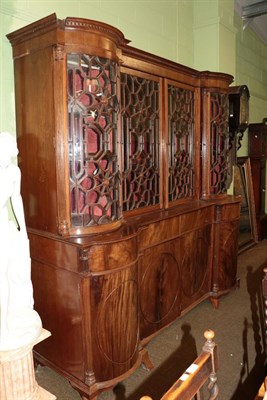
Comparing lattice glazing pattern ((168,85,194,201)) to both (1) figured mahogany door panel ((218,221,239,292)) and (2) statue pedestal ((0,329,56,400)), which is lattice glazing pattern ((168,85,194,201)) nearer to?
(1) figured mahogany door panel ((218,221,239,292))

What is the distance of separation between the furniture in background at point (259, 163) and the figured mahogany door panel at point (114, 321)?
12.6 feet

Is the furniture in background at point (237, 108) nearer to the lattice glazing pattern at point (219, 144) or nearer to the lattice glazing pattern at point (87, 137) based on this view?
the lattice glazing pattern at point (219, 144)

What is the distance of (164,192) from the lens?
2.88 metres

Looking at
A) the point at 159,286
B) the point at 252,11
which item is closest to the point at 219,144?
the point at 159,286

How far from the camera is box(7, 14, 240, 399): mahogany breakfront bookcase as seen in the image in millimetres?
1941

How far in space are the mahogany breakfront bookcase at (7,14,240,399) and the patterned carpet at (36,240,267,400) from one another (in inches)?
5.3

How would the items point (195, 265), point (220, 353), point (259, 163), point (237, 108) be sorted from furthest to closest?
point (259, 163)
point (237, 108)
point (195, 265)
point (220, 353)

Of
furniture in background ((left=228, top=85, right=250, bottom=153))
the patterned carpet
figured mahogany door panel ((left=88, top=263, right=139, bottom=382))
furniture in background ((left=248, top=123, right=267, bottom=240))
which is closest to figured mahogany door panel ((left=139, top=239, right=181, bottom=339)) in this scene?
the patterned carpet

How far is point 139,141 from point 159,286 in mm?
1151

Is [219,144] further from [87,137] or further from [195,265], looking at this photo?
[87,137]

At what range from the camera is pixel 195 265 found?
3.10m

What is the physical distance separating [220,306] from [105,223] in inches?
73.5

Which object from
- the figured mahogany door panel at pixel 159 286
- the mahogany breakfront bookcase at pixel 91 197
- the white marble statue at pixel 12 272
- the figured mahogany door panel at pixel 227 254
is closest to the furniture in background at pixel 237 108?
the figured mahogany door panel at pixel 227 254

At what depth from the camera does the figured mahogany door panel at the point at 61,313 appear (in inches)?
79.2
